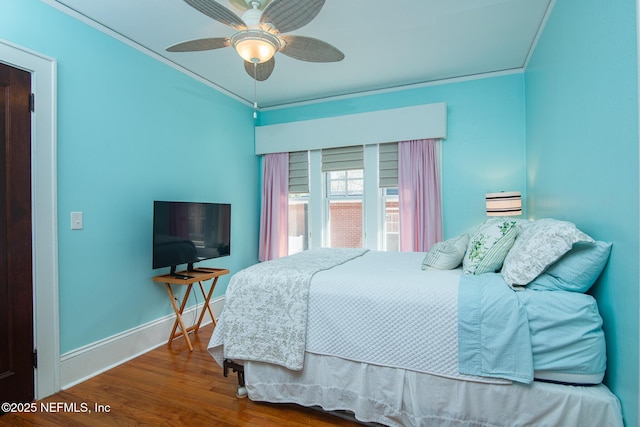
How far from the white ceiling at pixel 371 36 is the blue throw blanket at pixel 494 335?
6.70ft

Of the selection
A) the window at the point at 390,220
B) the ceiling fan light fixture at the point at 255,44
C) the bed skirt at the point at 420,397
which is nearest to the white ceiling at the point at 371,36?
the ceiling fan light fixture at the point at 255,44

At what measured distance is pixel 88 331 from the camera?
239 centimetres

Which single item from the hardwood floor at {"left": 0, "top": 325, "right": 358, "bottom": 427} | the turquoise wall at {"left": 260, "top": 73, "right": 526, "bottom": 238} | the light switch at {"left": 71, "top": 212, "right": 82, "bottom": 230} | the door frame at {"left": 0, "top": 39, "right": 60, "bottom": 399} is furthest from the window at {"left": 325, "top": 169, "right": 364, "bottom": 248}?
the door frame at {"left": 0, "top": 39, "right": 60, "bottom": 399}

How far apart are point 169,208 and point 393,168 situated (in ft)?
8.09

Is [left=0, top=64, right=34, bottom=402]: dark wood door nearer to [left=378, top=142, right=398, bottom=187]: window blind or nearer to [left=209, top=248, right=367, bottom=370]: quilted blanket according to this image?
[left=209, top=248, right=367, bottom=370]: quilted blanket

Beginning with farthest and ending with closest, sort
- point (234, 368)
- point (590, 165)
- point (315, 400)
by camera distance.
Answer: point (234, 368) < point (315, 400) < point (590, 165)

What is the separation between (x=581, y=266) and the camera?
4.92 ft

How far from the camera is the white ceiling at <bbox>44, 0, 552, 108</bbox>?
7.66 feet

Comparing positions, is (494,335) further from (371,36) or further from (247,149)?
(247,149)

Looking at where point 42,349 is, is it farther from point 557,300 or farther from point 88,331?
point 557,300

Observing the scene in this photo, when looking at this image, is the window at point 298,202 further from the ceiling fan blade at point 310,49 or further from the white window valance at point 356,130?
the ceiling fan blade at point 310,49

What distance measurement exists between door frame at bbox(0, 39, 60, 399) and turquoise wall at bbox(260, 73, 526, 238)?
10.8ft

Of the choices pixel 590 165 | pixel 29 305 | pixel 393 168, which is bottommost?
pixel 29 305

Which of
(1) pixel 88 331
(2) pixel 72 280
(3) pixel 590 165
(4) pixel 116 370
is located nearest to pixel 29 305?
(2) pixel 72 280
